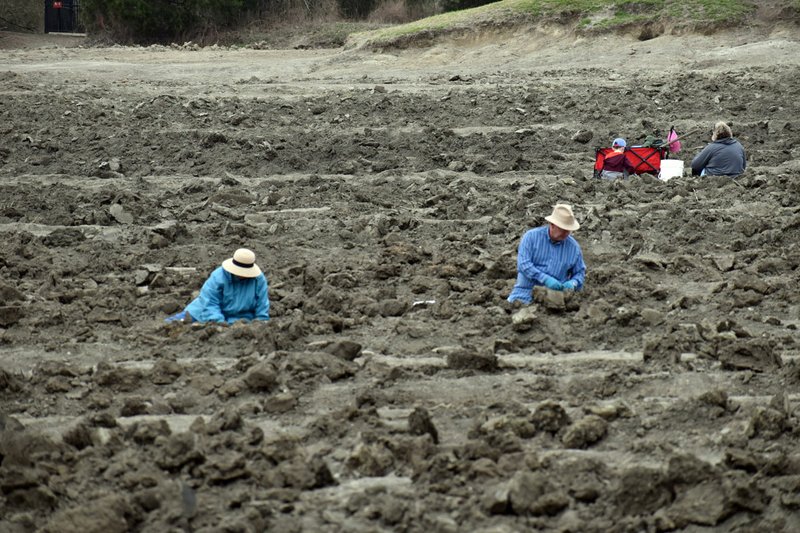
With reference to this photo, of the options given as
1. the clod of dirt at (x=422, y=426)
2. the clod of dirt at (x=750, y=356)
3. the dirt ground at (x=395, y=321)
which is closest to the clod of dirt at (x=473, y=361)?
the dirt ground at (x=395, y=321)

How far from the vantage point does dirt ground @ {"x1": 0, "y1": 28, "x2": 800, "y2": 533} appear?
597cm

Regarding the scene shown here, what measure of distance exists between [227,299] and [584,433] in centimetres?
362

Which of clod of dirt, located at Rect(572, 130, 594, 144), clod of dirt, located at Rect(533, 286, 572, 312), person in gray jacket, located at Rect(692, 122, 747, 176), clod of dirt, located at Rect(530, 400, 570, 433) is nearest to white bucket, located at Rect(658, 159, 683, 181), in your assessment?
person in gray jacket, located at Rect(692, 122, 747, 176)

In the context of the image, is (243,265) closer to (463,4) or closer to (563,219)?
(563,219)

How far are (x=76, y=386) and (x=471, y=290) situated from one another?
361 cm

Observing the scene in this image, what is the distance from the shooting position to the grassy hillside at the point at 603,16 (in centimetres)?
2417

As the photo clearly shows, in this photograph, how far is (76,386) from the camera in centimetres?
780

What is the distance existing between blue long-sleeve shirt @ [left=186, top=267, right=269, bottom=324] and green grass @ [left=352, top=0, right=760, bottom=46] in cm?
1663

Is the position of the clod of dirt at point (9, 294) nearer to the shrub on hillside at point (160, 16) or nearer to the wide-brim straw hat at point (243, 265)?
the wide-brim straw hat at point (243, 265)

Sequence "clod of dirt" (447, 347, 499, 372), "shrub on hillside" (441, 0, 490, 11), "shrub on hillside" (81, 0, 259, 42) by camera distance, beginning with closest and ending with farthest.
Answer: "clod of dirt" (447, 347, 499, 372) < "shrub on hillside" (441, 0, 490, 11) < "shrub on hillside" (81, 0, 259, 42)

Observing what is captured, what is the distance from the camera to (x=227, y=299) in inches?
369

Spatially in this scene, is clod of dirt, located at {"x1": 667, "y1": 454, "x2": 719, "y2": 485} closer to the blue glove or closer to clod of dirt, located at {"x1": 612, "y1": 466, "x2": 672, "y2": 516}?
clod of dirt, located at {"x1": 612, "y1": 466, "x2": 672, "y2": 516}

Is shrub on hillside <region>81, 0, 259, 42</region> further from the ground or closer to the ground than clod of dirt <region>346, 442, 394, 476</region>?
further from the ground

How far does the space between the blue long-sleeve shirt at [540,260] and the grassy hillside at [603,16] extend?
15491 mm
